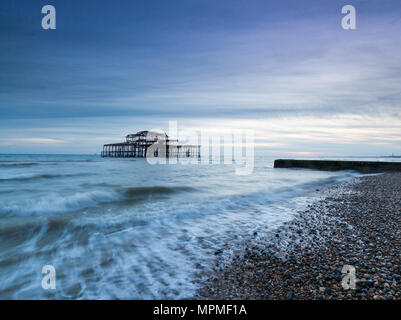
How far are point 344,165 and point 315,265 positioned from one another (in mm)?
26485

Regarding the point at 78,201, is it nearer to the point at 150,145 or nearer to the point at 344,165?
the point at 344,165

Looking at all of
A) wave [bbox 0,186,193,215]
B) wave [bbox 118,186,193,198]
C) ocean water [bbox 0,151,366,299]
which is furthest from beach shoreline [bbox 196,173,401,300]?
wave [bbox 118,186,193,198]

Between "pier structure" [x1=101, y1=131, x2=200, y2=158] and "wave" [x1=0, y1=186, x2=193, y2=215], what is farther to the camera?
"pier structure" [x1=101, y1=131, x2=200, y2=158]

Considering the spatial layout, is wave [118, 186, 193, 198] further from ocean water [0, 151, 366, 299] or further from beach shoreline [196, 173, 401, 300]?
beach shoreline [196, 173, 401, 300]

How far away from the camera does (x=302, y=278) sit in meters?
2.67

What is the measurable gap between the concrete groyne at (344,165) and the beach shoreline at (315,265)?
21.8 m

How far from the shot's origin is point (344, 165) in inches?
995

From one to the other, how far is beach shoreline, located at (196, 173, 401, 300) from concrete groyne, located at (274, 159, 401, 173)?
21772 mm

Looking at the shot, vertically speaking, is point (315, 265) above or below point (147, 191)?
above

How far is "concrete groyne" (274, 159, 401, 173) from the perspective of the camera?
2214 cm

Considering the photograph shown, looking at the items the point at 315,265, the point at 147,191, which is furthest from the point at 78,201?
the point at 315,265

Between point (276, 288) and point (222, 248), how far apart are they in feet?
4.82

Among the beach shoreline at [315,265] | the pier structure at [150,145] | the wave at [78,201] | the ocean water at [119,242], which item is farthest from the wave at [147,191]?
the pier structure at [150,145]
